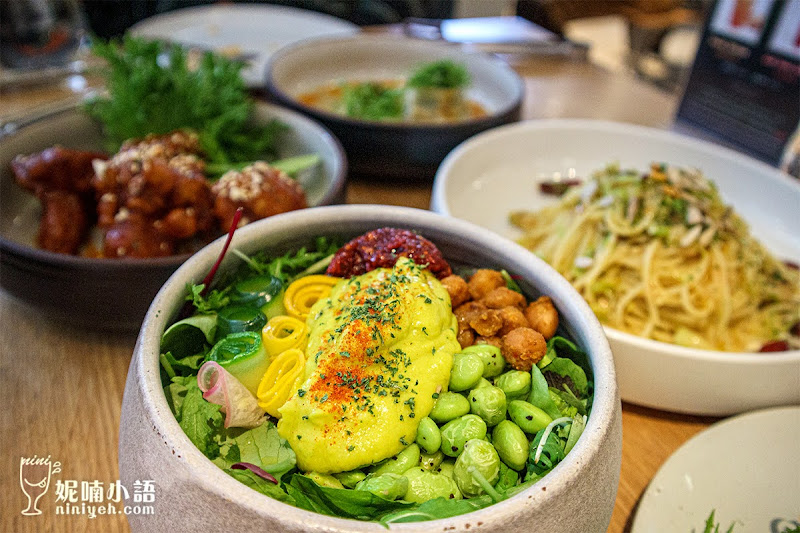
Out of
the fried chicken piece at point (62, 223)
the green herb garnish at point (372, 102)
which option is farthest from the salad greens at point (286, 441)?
the green herb garnish at point (372, 102)

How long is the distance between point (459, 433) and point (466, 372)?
129 mm

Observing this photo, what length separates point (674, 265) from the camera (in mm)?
2104

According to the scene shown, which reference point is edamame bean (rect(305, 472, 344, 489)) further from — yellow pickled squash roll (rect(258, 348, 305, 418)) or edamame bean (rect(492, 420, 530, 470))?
edamame bean (rect(492, 420, 530, 470))

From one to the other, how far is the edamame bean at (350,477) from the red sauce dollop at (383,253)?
0.45 metres

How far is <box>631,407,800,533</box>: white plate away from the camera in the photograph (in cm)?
124

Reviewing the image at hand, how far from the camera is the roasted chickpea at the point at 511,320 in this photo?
1.24m

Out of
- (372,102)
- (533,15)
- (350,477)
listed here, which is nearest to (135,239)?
(350,477)

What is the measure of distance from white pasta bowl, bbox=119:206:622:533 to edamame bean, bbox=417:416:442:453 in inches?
9.1

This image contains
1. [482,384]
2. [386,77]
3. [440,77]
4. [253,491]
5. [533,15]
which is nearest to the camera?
[253,491]

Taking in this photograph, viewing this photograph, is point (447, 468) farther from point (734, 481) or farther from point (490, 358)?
point (734, 481)

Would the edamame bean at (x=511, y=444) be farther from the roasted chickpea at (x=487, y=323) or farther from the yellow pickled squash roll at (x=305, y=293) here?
the yellow pickled squash roll at (x=305, y=293)

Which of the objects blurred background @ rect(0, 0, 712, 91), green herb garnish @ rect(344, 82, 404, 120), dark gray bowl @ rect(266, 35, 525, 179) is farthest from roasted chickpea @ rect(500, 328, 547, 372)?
blurred background @ rect(0, 0, 712, 91)

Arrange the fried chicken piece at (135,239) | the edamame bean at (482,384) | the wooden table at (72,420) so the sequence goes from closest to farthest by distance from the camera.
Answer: the edamame bean at (482,384), the wooden table at (72,420), the fried chicken piece at (135,239)

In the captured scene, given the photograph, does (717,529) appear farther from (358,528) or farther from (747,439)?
(358,528)
